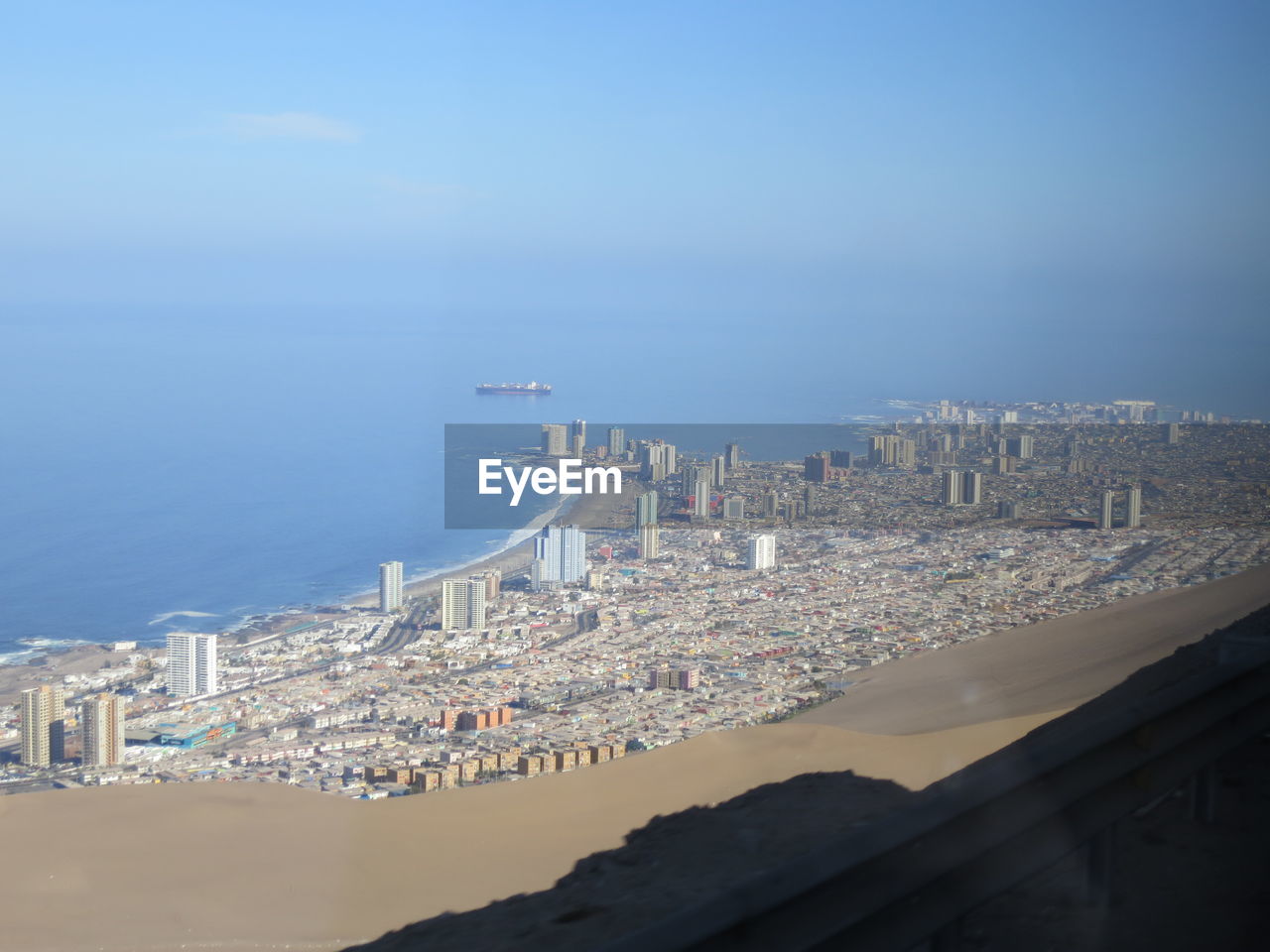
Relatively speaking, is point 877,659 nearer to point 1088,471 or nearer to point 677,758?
point 677,758

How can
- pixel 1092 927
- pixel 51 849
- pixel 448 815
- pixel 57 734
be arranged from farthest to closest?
1. pixel 57 734
2. pixel 448 815
3. pixel 51 849
4. pixel 1092 927

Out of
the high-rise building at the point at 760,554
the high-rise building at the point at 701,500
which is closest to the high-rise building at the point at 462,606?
the high-rise building at the point at 760,554

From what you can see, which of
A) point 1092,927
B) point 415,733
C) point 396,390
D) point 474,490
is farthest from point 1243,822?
point 396,390

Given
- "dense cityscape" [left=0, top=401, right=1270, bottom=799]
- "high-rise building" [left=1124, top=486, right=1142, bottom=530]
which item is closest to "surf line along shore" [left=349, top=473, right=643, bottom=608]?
"dense cityscape" [left=0, top=401, right=1270, bottom=799]

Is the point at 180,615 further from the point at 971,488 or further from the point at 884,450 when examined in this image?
the point at 971,488

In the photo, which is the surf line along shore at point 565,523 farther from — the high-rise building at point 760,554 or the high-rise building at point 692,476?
the high-rise building at point 760,554

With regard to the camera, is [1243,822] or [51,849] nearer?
[1243,822]
